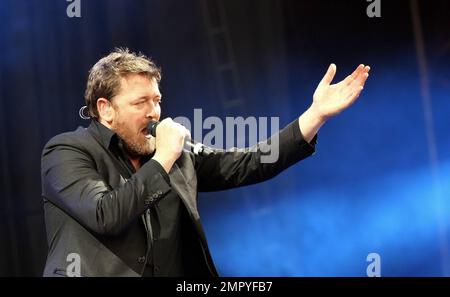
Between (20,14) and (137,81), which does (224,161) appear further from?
(20,14)

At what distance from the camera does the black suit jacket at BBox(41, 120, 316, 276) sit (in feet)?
6.73

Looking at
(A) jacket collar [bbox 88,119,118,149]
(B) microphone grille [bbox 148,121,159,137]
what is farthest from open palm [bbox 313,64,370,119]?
(A) jacket collar [bbox 88,119,118,149]

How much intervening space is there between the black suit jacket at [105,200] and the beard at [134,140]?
0.08m

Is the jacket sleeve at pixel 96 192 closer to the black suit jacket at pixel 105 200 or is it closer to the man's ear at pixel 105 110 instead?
the black suit jacket at pixel 105 200

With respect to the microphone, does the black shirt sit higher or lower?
lower

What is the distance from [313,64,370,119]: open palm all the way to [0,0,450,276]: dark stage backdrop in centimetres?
114

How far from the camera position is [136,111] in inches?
92.2

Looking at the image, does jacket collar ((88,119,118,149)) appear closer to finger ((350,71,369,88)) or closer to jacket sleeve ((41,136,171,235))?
jacket sleeve ((41,136,171,235))

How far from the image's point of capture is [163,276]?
2197 millimetres

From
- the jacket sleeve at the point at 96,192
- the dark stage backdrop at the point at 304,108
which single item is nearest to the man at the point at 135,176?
the jacket sleeve at the point at 96,192

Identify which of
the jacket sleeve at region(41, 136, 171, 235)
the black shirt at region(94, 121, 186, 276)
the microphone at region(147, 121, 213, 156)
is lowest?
the black shirt at region(94, 121, 186, 276)

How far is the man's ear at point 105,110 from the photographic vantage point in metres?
2.40
